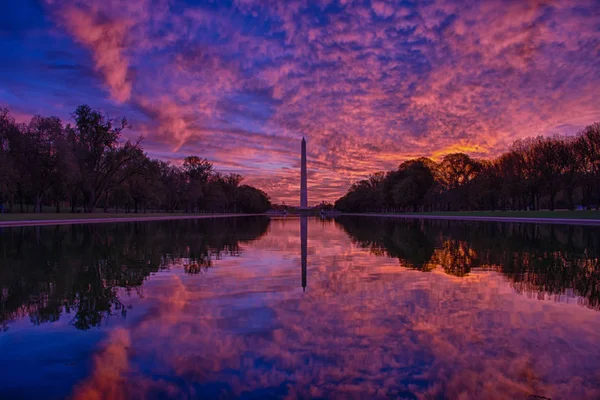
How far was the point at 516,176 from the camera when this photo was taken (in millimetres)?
66000

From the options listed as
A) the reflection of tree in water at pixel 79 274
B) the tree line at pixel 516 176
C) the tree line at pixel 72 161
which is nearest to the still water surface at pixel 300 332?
the reflection of tree in water at pixel 79 274

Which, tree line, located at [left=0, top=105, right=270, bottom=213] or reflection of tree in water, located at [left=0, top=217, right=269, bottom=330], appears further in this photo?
tree line, located at [left=0, top=105, right=270, bottom=213]

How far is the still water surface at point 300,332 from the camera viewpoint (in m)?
4.39

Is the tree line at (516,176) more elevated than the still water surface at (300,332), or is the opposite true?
the tree line at (516,176)

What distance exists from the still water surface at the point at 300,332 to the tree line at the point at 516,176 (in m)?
54.0

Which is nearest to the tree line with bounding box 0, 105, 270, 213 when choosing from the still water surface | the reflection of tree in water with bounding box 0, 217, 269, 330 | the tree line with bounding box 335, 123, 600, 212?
the reflection of tree in water with bounding box 0, 217, 269, 330

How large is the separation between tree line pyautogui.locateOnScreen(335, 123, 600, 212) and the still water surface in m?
54.0

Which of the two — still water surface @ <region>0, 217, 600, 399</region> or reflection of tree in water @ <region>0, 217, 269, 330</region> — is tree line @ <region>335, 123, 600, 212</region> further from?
reflection of tree in water @ <region>0, 217, 269, 330</region>

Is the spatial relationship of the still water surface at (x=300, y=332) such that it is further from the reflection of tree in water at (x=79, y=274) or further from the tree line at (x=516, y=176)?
the tree line at (x=516, y=176)

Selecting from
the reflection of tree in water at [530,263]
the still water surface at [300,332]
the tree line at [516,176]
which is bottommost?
the still water surface at [300,332]

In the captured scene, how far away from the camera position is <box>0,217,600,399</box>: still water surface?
4.39m

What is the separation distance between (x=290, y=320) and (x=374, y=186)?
434 ft

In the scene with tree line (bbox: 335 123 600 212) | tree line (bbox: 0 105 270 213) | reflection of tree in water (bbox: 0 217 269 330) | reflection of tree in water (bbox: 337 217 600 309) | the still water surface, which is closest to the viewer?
the still water surface

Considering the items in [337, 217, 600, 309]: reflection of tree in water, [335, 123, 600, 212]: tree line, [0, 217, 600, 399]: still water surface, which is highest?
[335, 123, 600, 212]: tree line
